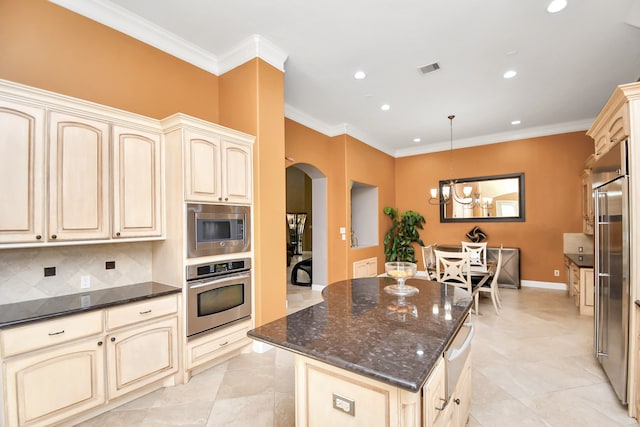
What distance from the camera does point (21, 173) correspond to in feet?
6.15

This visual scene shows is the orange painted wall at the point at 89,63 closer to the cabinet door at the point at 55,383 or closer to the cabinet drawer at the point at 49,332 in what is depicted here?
the cabinet drawer at the point at 49,332

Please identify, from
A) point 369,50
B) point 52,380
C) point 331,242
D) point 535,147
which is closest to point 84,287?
point 52,380

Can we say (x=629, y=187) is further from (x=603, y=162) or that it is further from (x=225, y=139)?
(x=225, y=139)

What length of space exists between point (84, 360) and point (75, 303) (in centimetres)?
40

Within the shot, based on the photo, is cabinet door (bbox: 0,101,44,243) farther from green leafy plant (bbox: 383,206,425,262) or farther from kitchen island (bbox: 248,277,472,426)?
green leafy plant (bbox: 383,206,425,262)

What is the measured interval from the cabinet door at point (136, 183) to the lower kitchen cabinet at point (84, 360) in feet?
2.10

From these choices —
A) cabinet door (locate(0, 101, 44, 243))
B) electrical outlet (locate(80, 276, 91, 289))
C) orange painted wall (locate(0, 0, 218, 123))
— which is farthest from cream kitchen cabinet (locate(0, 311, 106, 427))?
orange painted wall (locate(0, 0, 218, 123))

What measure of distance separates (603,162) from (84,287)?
4560 millimetres

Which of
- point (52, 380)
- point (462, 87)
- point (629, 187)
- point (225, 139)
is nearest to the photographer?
point (52, 380)

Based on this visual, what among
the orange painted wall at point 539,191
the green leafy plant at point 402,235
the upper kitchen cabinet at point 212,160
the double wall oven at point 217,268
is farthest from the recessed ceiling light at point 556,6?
the green leafy plant at point 402,235

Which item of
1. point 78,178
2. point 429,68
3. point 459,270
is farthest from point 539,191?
point 78,178

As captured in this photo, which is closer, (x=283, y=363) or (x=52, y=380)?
(x=52, y=380)

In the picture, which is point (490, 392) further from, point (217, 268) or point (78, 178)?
point (78, 178)

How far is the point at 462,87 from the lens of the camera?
406 centimetres
